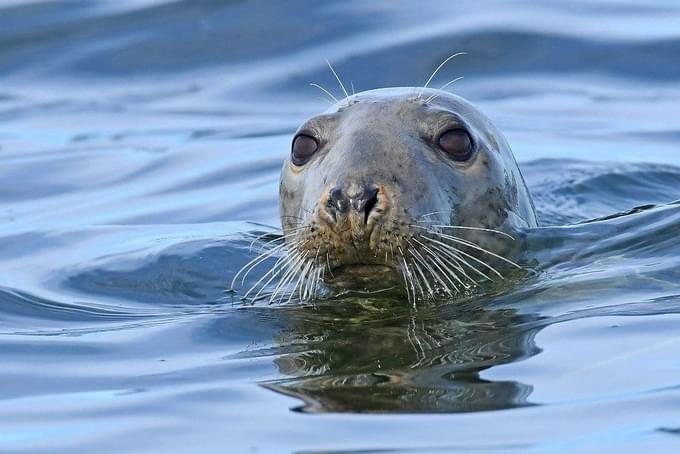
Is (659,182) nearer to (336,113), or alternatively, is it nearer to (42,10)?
(336,113)

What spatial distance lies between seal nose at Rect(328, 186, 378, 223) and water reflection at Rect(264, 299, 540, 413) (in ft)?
1.23

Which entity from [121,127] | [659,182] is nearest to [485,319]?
[659,182]

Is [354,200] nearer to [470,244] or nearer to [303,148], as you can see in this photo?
[470,244]

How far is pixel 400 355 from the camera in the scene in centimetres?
446

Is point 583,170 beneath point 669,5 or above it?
beneath

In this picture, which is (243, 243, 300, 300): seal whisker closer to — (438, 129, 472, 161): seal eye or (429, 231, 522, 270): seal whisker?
(429, 231, 522, 270): seal whisker

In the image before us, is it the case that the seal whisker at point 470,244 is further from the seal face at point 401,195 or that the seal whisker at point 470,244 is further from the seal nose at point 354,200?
the seal nose at point 354,200

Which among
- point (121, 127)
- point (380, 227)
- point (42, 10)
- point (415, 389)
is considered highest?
point (42, 10)

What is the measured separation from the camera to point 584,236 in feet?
20.1

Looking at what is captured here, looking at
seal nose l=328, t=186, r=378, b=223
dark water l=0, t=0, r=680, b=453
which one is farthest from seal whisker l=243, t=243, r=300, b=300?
seal nose l=328, t=186, r=378, b=223

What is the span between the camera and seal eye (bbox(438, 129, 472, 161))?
18.1 feet

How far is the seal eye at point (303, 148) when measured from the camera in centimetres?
561

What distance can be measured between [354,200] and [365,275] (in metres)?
0.28

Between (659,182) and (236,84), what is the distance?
4.07m
